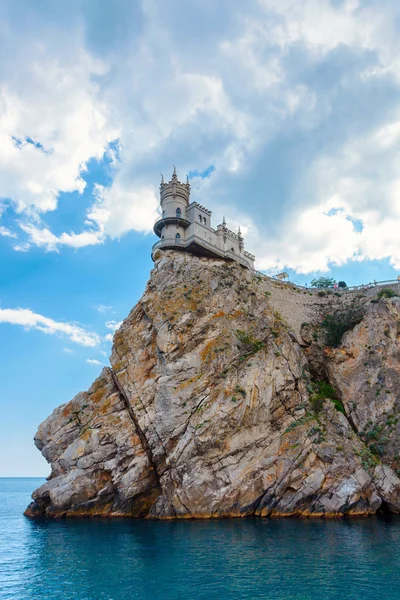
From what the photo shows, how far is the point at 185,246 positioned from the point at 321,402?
2250 cm

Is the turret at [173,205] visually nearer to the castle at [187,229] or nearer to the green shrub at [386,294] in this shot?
the castle at [187,229]

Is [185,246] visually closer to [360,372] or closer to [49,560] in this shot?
[360,372]

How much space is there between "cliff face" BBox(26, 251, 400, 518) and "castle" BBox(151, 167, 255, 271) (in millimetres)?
3459

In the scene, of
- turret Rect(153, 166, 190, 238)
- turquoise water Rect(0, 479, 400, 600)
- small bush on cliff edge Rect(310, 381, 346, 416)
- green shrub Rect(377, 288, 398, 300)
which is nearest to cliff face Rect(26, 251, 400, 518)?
small bush on cliff edge Rect(310, 381, 346, 416)

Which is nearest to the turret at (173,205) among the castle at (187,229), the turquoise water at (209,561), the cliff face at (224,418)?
the castle at (187,229)

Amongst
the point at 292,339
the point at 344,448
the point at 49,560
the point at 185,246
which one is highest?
the point at 185,246

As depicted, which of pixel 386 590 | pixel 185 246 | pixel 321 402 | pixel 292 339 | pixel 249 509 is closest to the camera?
pixel 386 590

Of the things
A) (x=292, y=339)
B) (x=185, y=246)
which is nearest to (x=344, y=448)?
(x=292, y=339)

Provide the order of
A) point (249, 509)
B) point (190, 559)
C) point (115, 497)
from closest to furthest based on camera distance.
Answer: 1. point (190, 559)
2. point (249, 509)
3. point (115, 497)

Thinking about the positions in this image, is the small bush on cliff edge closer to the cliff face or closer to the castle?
the cliff face

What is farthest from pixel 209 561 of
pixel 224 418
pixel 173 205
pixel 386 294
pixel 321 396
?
pixel 173 205

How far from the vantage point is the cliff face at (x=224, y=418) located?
3303cm

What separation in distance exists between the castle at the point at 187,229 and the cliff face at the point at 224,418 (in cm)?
346

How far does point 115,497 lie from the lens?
118ft
